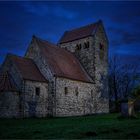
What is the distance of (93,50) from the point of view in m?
32.9

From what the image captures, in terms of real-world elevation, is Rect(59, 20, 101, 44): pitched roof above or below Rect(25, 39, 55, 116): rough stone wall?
above

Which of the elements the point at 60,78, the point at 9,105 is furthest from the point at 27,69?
the point at 9,105

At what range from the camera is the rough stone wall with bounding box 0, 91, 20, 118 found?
71.0ft

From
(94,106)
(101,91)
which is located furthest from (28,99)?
(101,91)

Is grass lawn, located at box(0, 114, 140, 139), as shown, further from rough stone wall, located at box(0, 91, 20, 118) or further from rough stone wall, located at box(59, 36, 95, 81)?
rough stone wall, located at box(59, 36, 95, 81)

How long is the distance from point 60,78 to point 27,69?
3934mm

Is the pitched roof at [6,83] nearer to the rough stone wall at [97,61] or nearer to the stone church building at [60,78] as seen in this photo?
the stone church building at [60,78]

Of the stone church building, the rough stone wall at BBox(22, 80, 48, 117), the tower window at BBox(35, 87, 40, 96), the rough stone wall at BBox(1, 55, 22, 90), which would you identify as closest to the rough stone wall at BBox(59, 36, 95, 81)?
the stone church building

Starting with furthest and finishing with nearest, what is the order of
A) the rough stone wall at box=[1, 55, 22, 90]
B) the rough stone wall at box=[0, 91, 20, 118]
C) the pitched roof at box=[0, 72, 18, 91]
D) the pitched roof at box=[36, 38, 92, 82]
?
the pitched roof at box=[36, 38, 92, 82] → the rough stone wall at box=[1, 55, 22, 90] → the pitched roof at box=[0, 72, 18, 91] → the rough stone wall at box=[0, 91, 20, 118]

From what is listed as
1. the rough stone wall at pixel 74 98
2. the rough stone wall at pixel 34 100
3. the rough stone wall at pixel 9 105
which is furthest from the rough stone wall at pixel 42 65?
the rough stone wall at pixel 9 105

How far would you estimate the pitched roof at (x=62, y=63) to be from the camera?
87.5 feet

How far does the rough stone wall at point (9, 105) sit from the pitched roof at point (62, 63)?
546cm

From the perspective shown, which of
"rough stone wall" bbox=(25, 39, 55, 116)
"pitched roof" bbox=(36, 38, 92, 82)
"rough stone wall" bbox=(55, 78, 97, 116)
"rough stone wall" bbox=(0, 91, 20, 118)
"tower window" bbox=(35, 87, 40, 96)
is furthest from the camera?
"pitched roof" bbox=(36, 38, 92, 82)

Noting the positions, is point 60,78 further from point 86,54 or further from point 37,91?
point 86,54
